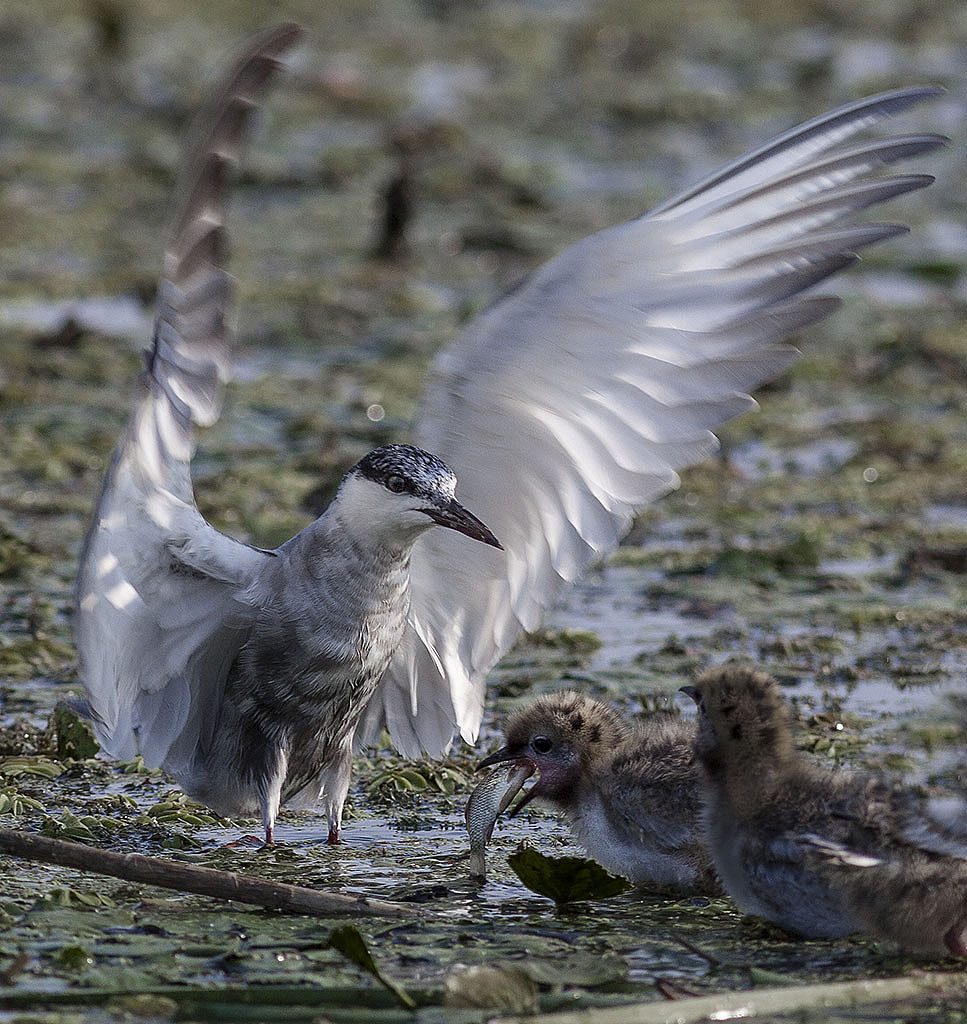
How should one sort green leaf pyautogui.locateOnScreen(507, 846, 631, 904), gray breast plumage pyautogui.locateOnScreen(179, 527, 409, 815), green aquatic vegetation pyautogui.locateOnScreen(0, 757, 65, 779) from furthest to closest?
green aquatic vegetation pyautogui.locateOnScreen(0, 757, 65, 779) < gray breast plumage pyautogui.locateOnScreen(179, 527, 409, 815) < green leaf pyautogui.locateOnScreen(507, 846, 631, 904)

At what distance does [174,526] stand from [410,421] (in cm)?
492

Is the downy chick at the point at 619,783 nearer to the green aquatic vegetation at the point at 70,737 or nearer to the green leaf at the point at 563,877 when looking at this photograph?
the green leaf at the point at 563,877

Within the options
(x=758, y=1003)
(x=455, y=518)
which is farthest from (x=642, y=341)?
(x=758, y=1003)

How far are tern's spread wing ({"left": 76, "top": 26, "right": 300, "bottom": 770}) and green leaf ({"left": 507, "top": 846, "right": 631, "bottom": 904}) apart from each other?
44.5 inches

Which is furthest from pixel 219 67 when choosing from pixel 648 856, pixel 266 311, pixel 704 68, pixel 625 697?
pixel 648 856

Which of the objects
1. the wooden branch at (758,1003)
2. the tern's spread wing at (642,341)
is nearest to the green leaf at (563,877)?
the wooden branch at (758,1003)

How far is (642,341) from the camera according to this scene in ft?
18.4

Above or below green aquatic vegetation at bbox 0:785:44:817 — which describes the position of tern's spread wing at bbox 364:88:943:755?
above

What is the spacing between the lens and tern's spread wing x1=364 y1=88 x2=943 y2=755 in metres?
5.49

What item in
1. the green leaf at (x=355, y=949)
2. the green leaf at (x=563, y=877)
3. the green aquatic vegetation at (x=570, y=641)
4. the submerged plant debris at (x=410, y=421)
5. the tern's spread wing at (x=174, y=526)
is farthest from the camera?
the green aquatic vegetation at (x=570, y=641)

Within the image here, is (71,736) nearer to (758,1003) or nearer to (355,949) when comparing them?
(355,949)

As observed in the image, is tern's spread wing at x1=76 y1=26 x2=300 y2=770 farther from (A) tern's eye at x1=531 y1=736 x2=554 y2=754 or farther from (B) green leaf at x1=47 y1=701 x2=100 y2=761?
(A) tern's eye at x1=531 y1=736 x2=554 y2=754

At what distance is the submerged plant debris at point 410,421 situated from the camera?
4809 mm

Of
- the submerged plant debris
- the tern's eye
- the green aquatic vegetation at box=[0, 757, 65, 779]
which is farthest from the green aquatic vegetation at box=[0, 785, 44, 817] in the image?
the tern's eye
